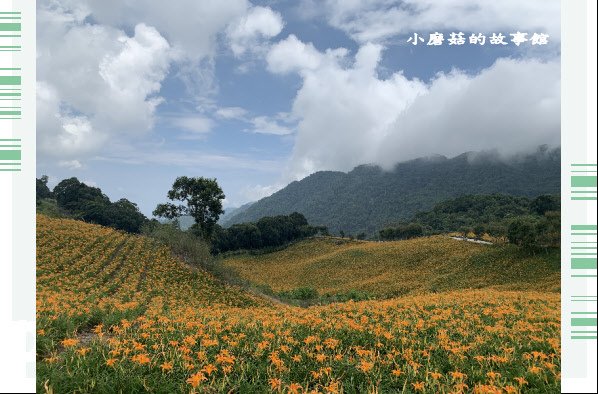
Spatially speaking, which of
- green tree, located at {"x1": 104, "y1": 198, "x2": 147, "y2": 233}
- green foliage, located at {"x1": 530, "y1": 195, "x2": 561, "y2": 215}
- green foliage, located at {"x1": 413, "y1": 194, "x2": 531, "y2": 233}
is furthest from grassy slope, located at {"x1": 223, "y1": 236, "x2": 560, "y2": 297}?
green foliage, located at {"x1": 413, "y1": 194, "x2": 531, "y2": 233}

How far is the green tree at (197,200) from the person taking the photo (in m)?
36.7

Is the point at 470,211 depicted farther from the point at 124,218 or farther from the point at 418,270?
the point at 124,218

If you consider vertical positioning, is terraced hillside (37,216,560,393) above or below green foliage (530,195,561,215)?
below

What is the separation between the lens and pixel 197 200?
3741 centimetres

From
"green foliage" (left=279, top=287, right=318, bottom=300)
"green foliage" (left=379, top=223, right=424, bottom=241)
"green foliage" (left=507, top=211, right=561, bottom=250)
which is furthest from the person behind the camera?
"green foliage" (left=379, top=223, right=424, bottom=241)

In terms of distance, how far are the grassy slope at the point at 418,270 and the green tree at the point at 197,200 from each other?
5.73m

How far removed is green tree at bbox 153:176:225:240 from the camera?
120ft

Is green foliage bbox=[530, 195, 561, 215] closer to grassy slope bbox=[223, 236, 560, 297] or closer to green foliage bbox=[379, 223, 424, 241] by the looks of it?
green foliage bbox=[379, 223, 424, 241]

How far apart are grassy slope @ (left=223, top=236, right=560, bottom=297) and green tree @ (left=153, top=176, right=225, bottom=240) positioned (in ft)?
18.8

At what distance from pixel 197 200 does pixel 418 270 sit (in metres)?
25.9

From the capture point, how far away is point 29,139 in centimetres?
281

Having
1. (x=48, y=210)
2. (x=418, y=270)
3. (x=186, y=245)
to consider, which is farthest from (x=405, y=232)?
(x=48, y=210)

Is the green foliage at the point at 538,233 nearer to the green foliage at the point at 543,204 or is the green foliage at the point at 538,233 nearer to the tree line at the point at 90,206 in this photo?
the green foliage at the point at 543,204

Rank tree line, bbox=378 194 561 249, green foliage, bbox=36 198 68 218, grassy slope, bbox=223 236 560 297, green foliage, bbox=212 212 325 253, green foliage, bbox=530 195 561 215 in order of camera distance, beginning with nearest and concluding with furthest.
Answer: grassy slope, bbox=223 236 560 297, green foliage, bbox=36 198 68 218, tree line, bbox=378 194 561 249, green foliage, bbox=530 195 561 215, green foliage, bbox=212 212 325 253
